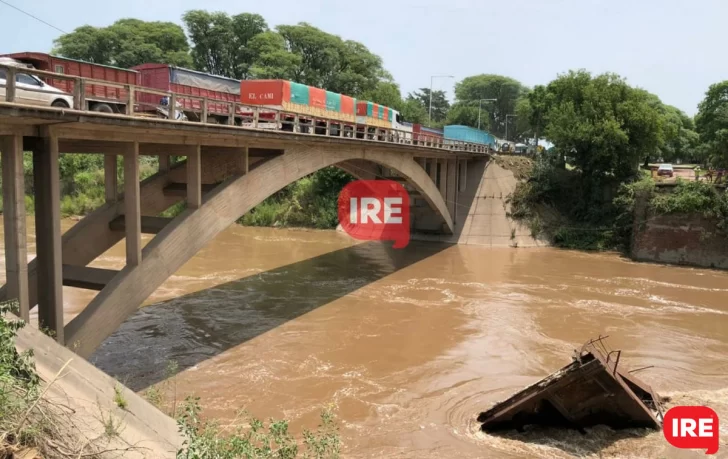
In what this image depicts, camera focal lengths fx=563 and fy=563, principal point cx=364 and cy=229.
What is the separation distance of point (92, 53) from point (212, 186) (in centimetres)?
6021

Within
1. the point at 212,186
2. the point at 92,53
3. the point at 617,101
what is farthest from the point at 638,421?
the point at 92,53

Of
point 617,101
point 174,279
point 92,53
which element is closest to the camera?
point 174,279

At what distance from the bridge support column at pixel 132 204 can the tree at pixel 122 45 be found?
57848 millimetres

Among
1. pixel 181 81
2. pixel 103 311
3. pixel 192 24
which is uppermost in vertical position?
pixel 192 24

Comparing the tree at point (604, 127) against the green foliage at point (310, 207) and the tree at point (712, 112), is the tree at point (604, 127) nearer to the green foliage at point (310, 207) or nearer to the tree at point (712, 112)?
the tree at point (712, 112)

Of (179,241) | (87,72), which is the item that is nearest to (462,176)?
(87,72)

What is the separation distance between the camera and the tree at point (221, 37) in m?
69.0

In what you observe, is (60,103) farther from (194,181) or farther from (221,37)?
(221,37)

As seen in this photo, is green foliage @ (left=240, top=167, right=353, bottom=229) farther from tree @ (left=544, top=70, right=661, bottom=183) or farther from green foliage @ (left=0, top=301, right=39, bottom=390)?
green foliage @ (left=0, top=301, right=39, bottom=390)

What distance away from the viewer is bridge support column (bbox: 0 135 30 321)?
8641 mm

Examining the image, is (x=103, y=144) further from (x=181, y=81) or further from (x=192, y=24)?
(x=192, y=24)

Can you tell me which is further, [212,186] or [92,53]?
[92,53]

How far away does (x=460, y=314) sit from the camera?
1972 cm

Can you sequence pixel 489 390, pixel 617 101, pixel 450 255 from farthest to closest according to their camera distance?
pixel 617 101 → pixel 450 255 → pixel 489 390
